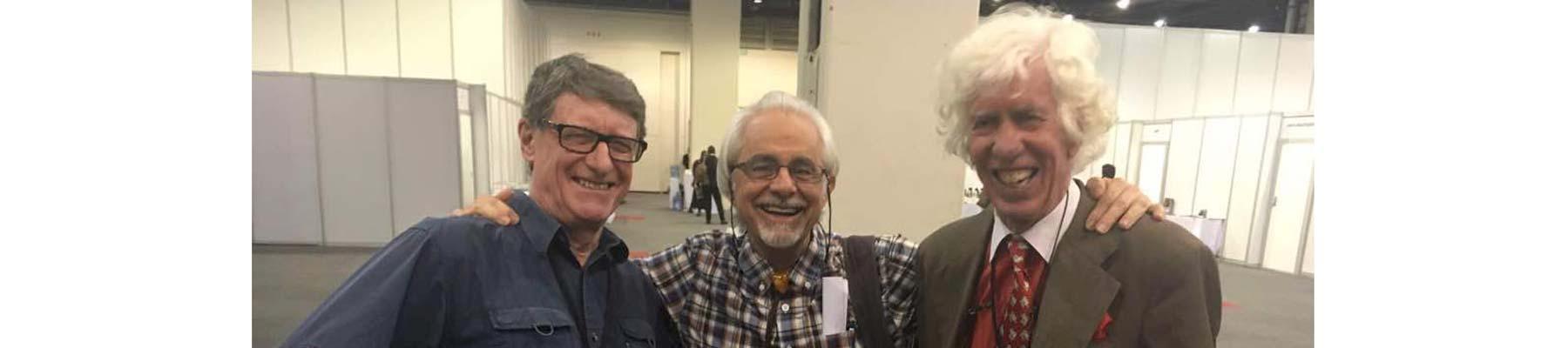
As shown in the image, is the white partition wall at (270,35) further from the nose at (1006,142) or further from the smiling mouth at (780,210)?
the nose at (1006,142)

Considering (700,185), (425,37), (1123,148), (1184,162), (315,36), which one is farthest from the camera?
(700,185)

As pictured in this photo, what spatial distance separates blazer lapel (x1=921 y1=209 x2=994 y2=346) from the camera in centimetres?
109

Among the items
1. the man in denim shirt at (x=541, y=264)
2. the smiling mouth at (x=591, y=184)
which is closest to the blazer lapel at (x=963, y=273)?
the man in denim shirt at (x=541, y=264)

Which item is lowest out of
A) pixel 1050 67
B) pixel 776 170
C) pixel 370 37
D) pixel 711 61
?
pixel 776 170

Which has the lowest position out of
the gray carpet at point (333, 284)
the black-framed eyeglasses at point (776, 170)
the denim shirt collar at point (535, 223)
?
the gray carpet at point (333, 284)

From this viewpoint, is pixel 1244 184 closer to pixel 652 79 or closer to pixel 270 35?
pixel 652 79

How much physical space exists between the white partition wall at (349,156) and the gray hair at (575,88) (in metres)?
0.74

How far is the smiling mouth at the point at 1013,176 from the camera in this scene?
38.2 inches

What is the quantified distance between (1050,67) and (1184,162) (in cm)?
129

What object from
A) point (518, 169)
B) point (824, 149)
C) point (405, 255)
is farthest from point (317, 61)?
point (824, 149)

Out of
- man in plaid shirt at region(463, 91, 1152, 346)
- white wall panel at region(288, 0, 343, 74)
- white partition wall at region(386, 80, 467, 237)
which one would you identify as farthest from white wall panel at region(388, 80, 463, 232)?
man in plaid shirt at region(463, 91, 1152, 346)

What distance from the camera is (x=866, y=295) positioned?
1232 mm

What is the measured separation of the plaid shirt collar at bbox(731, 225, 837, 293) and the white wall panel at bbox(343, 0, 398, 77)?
4.78 feet

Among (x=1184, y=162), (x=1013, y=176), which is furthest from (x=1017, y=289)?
(x=1184, y=162)
